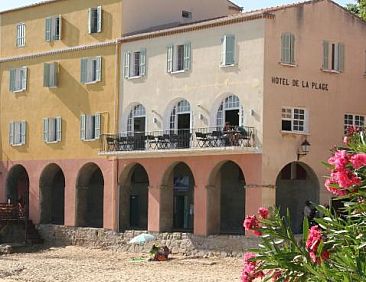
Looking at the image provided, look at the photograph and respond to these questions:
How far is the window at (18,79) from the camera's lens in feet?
170

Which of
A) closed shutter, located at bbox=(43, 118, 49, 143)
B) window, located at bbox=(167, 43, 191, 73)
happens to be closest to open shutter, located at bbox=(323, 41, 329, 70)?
window, located at bbox=(167, 43, 191, 73)

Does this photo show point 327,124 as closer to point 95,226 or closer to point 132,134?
point 132,134

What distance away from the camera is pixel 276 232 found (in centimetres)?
1228

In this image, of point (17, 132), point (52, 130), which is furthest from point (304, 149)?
point (17, 132)

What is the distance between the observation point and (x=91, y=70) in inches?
1873

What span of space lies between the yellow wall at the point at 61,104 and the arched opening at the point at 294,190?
30.1 feet

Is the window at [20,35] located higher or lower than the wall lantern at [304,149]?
higher

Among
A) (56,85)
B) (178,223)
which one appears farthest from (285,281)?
(56,85)

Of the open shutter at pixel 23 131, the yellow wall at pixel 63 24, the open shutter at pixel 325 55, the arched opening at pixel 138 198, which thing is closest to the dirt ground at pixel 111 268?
the arched opening at pixel 138 198

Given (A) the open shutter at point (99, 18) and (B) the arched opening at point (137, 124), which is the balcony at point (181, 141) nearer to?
(B) the arched opening at point (137, 124)

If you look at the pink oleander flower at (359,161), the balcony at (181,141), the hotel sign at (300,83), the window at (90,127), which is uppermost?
the hotel sign at (300,83)

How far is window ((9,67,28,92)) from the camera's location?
170ft

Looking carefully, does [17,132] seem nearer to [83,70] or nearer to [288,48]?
[83,70]

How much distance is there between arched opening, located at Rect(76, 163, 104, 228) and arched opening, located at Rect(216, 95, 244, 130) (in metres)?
10.2
